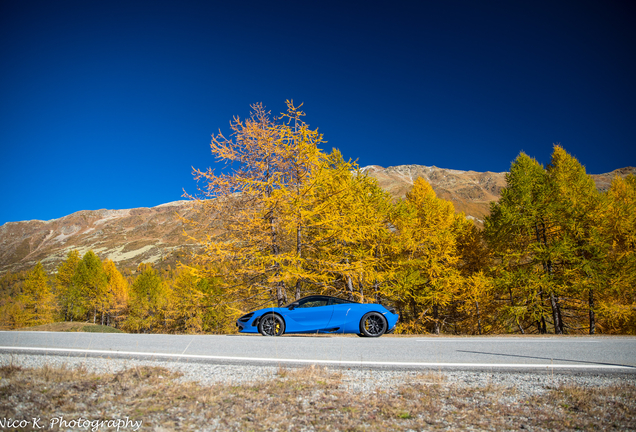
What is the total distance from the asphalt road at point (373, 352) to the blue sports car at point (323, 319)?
96 centimetres

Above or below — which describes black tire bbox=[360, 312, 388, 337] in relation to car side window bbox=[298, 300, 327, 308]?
below

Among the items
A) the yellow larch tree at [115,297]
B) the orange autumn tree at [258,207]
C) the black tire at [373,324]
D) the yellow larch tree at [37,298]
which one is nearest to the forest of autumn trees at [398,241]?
the orange autumn tree at [258,207]

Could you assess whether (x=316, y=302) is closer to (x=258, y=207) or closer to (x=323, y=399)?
(x=258, y=207)

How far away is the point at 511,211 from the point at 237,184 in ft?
44.1

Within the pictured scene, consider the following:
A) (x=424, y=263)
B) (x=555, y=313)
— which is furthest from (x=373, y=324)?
(x=555, y=313)

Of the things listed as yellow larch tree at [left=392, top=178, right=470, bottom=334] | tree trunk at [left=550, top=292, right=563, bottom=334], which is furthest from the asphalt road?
tree trunk at [left=550, top=292, right=563, bottom=334]

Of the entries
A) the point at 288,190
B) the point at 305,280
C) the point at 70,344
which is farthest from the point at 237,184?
the point at 70,344

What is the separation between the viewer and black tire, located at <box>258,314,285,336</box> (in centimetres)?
939

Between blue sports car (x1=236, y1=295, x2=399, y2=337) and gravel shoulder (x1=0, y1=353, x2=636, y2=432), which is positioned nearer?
gravel shoulder (x1=0, y1=353, x2=636, y2=432)

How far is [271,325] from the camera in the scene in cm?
943

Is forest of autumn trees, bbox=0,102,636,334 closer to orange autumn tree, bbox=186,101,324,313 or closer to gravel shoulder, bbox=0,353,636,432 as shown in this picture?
orange autumn tree, bbox=186,101,324,313

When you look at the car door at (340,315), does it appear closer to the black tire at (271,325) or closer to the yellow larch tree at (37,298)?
the black tire at (271,325)

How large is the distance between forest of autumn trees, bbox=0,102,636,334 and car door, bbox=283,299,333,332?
1.85 metres

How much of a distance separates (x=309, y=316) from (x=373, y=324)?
1802 millimetres
